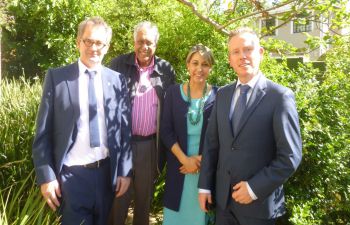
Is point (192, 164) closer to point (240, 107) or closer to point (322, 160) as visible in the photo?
point (240, 107)

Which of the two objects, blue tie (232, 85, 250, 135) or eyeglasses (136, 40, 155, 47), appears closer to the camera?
blue tie (232, 85, 250, 135)

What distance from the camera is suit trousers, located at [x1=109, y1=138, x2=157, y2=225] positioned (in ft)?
13.9

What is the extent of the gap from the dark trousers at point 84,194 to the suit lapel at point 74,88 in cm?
49

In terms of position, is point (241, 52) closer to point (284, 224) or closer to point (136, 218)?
point (284, 224)

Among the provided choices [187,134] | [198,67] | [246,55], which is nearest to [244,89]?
[246,55]

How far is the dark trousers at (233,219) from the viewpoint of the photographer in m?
2.85

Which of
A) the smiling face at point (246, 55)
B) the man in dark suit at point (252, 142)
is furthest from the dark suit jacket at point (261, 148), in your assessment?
the smiling face at point (246, 55)

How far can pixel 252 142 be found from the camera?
110 inches

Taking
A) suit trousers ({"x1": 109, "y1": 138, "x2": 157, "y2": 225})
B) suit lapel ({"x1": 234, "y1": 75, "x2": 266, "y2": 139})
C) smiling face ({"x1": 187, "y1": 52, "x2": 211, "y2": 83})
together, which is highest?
smiling face ({"x1": 187, "y1": 52, "x2": 211, "y2": 83})

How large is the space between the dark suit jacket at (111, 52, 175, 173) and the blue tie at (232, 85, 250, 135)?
4.65ft

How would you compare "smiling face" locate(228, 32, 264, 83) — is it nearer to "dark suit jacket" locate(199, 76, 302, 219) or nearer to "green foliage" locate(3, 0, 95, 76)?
"dark suit jacket" locate(199, 76, 302, 219)

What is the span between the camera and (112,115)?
340 cm

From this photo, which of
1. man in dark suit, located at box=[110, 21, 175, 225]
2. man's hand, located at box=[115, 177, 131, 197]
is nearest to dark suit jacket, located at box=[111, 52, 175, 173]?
man in dark suit, located at box=[110, 21, 175, 225]

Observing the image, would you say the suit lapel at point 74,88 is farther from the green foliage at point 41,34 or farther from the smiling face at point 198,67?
the green foliage at point 41,34
